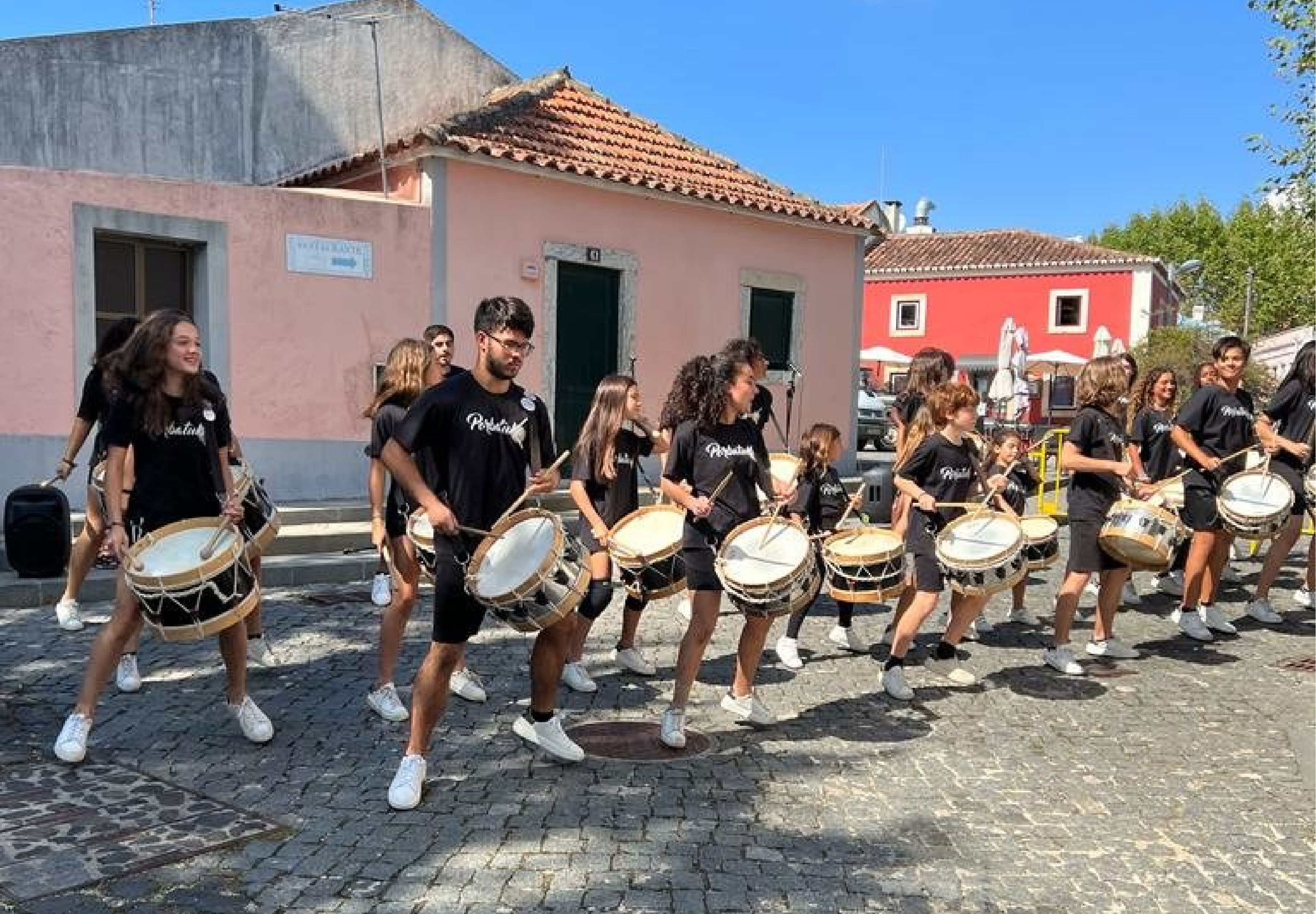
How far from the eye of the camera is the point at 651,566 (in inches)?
215

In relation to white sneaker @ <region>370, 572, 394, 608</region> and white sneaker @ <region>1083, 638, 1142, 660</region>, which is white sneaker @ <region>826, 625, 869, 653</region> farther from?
white sneaker @ <region>370, 572, 394, 608</region>

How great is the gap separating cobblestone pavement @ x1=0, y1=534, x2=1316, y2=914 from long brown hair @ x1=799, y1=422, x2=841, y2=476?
46.7 inches

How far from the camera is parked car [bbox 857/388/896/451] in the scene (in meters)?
24.3

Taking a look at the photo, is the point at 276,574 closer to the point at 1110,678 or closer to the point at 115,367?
the point at 115,367

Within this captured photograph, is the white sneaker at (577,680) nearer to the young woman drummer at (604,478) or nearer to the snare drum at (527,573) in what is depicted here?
→ the young woman drummer at (604,478)

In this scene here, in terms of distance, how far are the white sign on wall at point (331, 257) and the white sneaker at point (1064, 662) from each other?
761 cm

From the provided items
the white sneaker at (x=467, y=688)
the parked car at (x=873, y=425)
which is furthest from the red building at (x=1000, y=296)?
the white sneaker at (x=467, y=688)

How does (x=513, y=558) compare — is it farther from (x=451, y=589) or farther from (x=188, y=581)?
(x=188, y=581)

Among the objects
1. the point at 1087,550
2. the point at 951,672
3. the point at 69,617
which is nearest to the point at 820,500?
the point at 951,672

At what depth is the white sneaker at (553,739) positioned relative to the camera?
464cm

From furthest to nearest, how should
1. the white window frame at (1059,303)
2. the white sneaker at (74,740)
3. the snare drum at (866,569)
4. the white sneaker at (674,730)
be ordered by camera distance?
the white window frame at (1059,303) → the snare drum at (866,569) → the white sneaker at (674,730) → the white sneaker at (74,740)

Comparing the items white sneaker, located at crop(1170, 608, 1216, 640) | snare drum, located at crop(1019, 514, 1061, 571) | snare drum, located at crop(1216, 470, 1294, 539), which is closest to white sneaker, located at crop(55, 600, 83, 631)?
snare drum, located at crop(1019, 514, 1061, 571)

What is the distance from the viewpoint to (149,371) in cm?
460

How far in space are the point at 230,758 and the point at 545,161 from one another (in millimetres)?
8767
